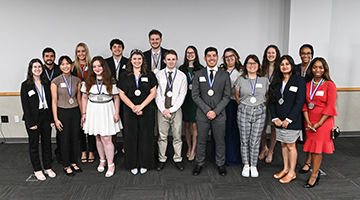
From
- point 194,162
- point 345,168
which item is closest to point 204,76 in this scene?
point 194,162

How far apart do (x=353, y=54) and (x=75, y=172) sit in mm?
4828

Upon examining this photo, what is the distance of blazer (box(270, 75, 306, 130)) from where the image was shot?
287cm

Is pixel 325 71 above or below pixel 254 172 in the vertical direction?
above

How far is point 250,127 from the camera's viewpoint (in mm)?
3213

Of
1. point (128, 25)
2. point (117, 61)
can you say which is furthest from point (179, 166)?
point (128, 25)

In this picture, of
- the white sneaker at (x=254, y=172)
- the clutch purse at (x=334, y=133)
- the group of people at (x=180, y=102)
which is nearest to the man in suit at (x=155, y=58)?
the group of people at (x=180, y=102)

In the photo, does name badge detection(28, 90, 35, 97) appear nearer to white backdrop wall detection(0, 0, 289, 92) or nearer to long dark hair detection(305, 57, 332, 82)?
white backdrop wall detection(0, 0, 289, 92)

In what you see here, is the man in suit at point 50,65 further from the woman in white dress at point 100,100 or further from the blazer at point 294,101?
the blazer at point 294,101

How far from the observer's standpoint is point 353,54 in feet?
15.2

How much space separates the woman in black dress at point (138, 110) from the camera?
126 inches

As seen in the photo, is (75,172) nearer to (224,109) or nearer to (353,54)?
(224,109)

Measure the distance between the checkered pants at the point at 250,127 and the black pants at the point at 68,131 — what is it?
1.98m

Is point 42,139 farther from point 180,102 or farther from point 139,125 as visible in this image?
point 180,102

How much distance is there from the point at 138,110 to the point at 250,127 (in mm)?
1363
